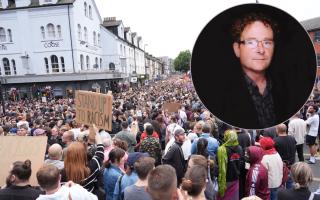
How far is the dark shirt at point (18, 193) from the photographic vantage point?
357 centimetres

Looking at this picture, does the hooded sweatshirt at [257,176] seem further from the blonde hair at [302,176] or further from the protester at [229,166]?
the blonde hair at [302,176]

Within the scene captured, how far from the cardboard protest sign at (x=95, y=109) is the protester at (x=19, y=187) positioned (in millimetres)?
1994

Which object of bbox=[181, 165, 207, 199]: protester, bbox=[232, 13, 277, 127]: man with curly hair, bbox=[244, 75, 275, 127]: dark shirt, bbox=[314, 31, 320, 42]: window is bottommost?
bbox=[181, 165, 207, 199]: protester

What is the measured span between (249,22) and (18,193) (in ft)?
10.1

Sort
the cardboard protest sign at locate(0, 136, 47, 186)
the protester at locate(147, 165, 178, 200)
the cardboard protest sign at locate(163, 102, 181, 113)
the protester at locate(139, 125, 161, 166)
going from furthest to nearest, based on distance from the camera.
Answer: the cardboard protest sign at locate(163, 102, 181, 113)
the protester at locate(139, 125, 161, 166)
the cardboard protest sign at locate(0, 136, 47, 186)
the protester at locate(147, 165, 178, 200)

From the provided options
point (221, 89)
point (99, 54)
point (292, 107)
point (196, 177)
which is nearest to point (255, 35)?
point (221, 89)

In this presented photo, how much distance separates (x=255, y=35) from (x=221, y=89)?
1.40 ft

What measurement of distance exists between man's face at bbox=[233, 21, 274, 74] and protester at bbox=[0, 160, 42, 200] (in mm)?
2802

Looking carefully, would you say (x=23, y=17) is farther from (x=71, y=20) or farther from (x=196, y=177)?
(x=196, y=177)

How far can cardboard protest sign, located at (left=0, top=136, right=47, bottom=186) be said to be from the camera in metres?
4.88

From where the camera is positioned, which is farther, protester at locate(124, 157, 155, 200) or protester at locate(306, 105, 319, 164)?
protester at locate(306, 105, 319, 164)

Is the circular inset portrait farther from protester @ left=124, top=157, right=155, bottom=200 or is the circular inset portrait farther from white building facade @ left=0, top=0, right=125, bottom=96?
white building facade @ left=0, top=0, right=125, bottom=96

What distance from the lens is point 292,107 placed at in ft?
7.21

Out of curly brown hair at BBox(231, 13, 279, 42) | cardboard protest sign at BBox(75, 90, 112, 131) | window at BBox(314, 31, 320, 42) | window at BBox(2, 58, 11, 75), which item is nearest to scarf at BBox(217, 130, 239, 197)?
cardboard protest sign at BBox(75, 90, 112, 131)
